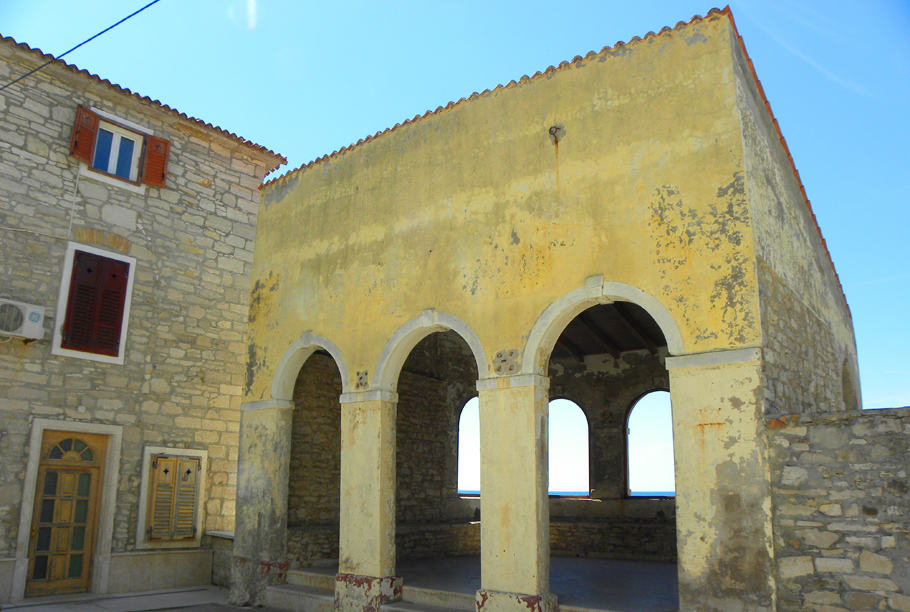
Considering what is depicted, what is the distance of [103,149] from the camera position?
35.1 ft

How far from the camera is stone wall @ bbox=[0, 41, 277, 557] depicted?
31.2 feet

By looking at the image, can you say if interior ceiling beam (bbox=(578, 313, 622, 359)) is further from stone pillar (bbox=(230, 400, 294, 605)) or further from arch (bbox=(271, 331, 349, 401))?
stone pillar (bbox=(230, 400, 294, 605))

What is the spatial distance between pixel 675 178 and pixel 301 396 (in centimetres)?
664

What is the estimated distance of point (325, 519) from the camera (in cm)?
1095

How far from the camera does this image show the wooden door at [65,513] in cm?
935

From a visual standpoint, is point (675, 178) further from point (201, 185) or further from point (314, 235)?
point (201, 185)

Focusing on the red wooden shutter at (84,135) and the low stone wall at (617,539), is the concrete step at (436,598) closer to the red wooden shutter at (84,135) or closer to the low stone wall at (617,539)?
the low stone wall at (617,539)

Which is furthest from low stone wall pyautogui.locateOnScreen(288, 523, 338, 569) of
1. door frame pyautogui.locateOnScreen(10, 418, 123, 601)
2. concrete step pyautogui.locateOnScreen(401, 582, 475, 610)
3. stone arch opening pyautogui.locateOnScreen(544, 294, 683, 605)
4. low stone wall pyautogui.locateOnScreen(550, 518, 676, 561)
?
low stone wall pyautogui.locateOnScreen(550, 518, 676, 561)

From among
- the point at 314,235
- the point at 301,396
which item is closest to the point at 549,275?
the point at 314,235

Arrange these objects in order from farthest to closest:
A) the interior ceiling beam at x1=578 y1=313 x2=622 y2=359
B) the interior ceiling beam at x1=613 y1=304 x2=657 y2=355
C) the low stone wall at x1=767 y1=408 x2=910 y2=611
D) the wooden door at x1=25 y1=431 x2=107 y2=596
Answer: the interior ceiling beam at x1=578 y1=313 x2=622 y2=359, the interior ceiling beam at x1=613 y1=304 x2=657 y2=355, the wooden door at x1=25 y1=431 x2=107 y2=596, the low stone wall at x1=767 y1=408 x2=910 y2=611

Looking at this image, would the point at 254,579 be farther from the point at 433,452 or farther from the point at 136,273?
the point at 136,273

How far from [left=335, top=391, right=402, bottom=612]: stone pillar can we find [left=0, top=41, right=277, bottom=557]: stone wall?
11.4ft

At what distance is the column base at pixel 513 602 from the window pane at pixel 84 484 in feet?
19.6

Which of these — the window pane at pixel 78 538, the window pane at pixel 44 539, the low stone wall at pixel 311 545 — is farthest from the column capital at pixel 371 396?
the window pane at pixel 44 539
